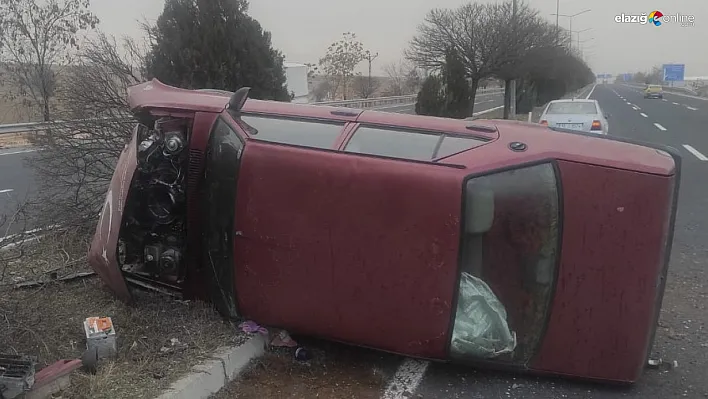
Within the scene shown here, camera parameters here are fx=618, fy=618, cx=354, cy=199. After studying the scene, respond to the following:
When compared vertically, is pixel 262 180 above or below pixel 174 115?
below

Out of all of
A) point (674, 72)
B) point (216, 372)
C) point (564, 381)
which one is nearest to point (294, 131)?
point (216, 372)

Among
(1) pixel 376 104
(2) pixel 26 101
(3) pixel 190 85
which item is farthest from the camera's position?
(1) pixel 376 104

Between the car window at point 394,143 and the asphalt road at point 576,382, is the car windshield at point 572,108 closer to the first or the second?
the asphalt road at point 576,382

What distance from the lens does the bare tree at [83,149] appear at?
6.34 m

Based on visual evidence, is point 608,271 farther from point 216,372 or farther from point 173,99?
point 173,99

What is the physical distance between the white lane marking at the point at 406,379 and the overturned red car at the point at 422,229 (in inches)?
7.6

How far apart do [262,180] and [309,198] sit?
32 centimetres

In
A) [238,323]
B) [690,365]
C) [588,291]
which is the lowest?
[690,365]

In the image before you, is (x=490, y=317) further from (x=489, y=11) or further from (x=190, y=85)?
(x=489, y=11)

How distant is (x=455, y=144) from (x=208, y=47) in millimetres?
5194

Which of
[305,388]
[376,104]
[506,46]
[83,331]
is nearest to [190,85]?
[83,331]

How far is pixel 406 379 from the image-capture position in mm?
3900

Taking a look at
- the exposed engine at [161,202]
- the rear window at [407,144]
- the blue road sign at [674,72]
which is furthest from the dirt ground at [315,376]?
the blue road sign at [674,72]

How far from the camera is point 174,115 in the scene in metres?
4.17
